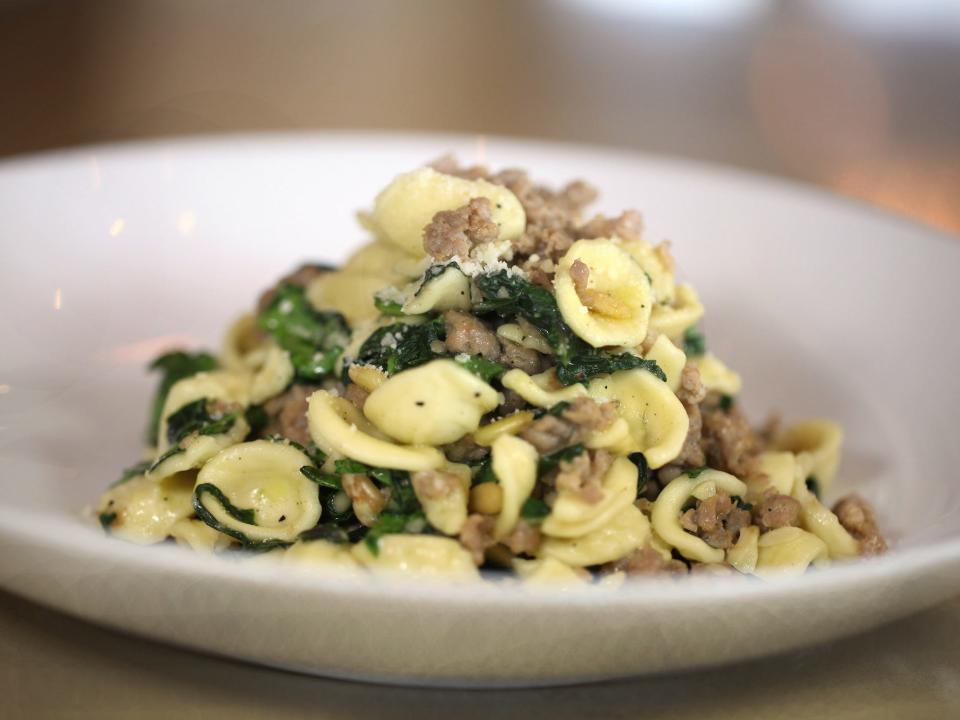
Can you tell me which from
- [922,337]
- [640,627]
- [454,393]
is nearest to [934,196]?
[922,337]

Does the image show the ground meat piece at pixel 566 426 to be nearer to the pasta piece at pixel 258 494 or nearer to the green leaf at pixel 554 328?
the green leaf at pixel 554 328

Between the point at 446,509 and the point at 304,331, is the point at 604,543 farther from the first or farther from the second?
the point at 304,331

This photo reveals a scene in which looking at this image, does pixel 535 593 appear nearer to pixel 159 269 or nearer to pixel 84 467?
pixel 84 467

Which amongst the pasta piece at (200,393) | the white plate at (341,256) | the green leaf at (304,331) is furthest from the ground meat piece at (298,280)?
the white plate at (341,256)

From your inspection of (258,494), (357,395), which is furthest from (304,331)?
(258,494)

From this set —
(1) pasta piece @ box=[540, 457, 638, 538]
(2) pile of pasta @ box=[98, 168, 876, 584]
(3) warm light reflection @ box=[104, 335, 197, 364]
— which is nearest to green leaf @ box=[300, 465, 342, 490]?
(2) pile of pasta @ box=[98, 168, 876, 584]

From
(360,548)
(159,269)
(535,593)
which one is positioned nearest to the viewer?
(535,593)

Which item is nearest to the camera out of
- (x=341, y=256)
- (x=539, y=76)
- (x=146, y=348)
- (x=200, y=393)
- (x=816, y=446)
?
(x=200, y=393)
